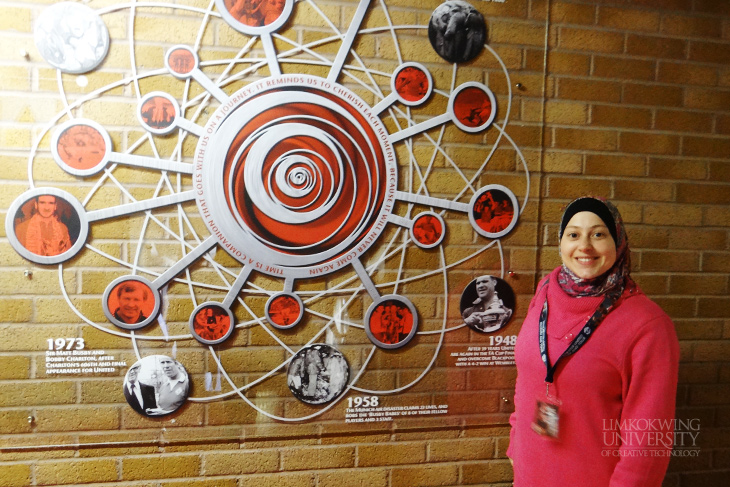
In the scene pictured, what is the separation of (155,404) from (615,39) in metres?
2.08

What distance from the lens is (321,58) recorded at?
1.56 metres

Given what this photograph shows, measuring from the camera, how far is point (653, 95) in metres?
1.75

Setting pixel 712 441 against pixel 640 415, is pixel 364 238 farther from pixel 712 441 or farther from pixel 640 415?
pixel 712 441

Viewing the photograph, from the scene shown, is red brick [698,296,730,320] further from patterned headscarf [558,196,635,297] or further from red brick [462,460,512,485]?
red brick [462,460,512,485]

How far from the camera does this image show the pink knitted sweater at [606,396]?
1206 millimetres

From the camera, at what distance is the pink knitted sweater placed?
1.21 m

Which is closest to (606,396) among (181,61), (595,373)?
(595,373)

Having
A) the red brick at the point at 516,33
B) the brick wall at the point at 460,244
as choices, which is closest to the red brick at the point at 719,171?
the brick wall at the point at 460,244

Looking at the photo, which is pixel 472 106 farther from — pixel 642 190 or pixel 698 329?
pixel 698 329

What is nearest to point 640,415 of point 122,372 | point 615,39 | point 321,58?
point 615,39

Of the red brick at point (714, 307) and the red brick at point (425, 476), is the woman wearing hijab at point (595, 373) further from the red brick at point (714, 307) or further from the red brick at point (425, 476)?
the red brick at point (714, 307)

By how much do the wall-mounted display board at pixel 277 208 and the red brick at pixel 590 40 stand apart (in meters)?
0.27

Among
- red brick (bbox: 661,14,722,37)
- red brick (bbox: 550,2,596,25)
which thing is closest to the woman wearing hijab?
red brick (bbox: 550,2,596,25)

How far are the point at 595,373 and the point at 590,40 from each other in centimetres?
120
